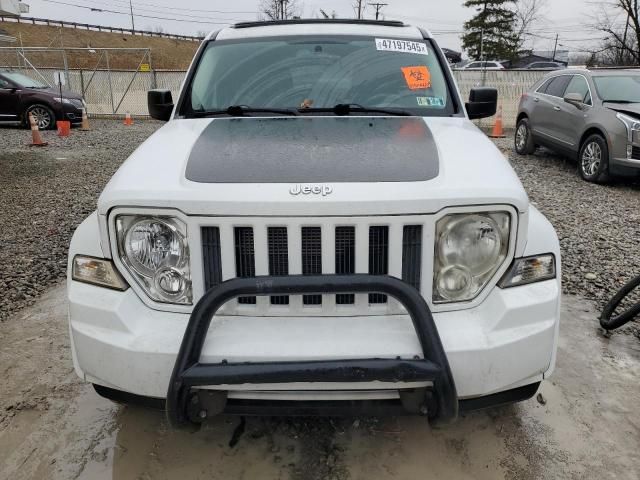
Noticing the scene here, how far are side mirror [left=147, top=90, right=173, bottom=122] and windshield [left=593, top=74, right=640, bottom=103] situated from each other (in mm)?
7103

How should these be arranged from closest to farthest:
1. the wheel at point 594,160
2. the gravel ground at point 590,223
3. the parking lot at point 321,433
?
1. the parking lot at point 321,433
2. the gravel ground at point 590,223
3. the wheel at point 594,160

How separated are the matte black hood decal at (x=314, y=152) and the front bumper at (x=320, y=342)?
1.81 ft

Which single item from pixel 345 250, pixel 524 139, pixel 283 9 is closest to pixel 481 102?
pixel 345 250

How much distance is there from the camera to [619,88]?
845 centimetres

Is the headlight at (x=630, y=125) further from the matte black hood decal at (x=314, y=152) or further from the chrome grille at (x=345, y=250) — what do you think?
the chrome grille at (x=345, y=250)

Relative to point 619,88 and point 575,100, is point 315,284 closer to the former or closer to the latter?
point 575,100

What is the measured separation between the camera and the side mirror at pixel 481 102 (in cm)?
380

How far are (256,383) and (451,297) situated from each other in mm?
827

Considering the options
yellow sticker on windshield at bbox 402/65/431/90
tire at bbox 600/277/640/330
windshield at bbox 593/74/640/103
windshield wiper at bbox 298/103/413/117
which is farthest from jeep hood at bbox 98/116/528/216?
windshield at bbox 593/74/640/103

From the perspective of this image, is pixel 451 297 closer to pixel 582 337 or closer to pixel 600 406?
pixel 600 406

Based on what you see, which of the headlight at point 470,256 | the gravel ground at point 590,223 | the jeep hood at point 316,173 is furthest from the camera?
the gravel ground at point 590,223

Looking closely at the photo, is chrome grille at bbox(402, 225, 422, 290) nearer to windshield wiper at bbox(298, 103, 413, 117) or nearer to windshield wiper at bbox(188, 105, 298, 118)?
windshield wiper at bbox(298, 103, 413, 117)

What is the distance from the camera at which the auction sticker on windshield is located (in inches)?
140

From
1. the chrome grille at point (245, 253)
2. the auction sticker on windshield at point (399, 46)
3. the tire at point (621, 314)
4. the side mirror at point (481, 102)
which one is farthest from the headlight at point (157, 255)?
the tire at point (621, 314)
